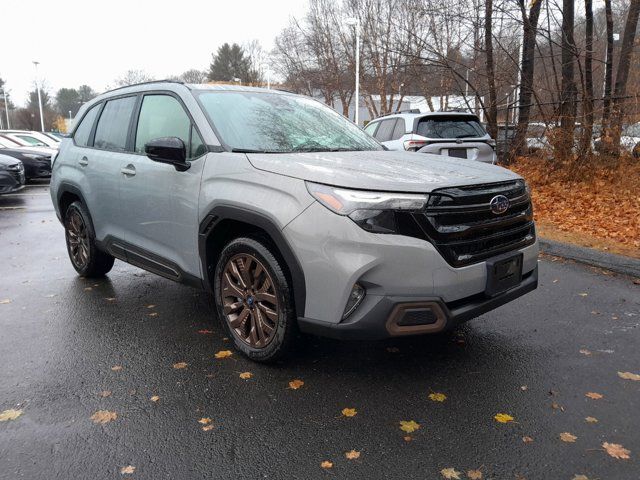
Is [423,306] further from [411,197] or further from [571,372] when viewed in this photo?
[571,372]

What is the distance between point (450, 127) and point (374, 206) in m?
7.94

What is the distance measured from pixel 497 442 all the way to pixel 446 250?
1032mm

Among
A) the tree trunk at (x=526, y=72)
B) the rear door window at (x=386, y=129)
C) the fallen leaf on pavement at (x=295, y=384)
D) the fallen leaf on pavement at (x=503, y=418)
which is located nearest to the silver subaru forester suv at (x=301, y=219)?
the fallen leaf on pavement at (x=295, y=384)

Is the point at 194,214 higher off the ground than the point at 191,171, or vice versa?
the point at 191,171

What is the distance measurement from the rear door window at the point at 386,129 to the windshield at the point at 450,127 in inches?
40.8

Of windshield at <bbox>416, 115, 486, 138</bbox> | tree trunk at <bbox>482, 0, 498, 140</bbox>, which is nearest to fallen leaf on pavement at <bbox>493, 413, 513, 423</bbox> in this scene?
windshield at <bbox>416, 115, 486, 138</bbox>

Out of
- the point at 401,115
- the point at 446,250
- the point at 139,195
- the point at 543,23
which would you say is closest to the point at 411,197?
the point at 446,250

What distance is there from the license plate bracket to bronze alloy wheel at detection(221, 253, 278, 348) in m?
1.31

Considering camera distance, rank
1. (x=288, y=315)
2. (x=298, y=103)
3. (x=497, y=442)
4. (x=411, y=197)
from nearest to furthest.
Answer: (x=497, y=442), (x=411, y=197), (x=288, y=315), (x=298, y=103)

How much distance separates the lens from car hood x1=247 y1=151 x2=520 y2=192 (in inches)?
117

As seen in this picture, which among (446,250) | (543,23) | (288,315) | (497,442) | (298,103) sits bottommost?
(497,442)

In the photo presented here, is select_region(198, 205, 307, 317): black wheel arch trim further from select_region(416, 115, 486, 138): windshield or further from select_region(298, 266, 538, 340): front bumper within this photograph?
select_region(416, 115, 486, 138): windshield

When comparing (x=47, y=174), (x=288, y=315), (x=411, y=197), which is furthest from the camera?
(x=47, y=174)

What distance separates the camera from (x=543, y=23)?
476 inches
